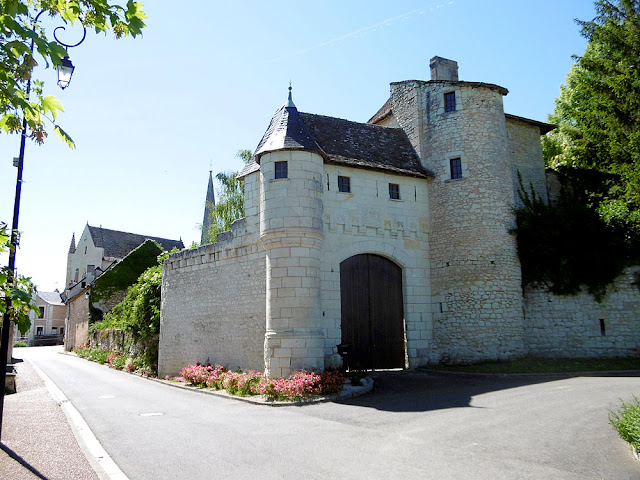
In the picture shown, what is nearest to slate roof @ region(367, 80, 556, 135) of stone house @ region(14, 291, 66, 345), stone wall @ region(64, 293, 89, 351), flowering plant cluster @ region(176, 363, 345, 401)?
flowering plant cluster @ region(176, 363, 345, 401)

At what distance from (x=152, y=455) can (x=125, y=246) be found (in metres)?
47.2

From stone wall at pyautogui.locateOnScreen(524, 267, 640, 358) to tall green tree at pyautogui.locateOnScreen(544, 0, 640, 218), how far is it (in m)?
2.59

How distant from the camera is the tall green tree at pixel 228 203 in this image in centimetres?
2939

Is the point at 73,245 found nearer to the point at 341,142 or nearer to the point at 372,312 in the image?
the point at 341,142

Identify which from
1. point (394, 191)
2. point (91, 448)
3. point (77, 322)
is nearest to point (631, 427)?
point (91, 448)

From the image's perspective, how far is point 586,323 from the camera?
15.7 meters

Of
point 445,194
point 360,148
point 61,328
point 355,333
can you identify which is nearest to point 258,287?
point 355,333

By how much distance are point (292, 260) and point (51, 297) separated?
6336cm

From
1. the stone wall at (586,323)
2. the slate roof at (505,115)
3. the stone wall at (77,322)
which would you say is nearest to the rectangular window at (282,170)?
the slate roof at (505,115)

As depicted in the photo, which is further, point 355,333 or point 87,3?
point 355,333

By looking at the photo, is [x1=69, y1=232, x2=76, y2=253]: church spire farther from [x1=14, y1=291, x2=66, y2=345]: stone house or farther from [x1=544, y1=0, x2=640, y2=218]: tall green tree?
[x1=544, y1=0, x2=640, y2=218]: tall green tree

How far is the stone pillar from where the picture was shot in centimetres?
1277

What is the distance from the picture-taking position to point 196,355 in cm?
1666

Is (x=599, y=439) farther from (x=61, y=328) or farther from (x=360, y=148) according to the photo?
(x=61, y=328)
